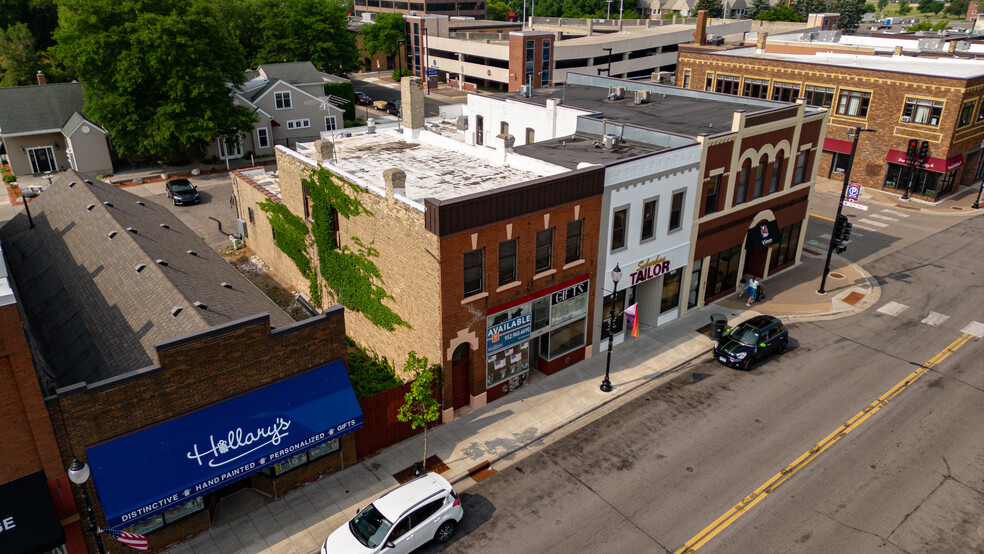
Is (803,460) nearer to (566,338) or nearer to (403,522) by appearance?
(566,338)

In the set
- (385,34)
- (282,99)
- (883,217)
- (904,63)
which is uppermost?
(385,34)

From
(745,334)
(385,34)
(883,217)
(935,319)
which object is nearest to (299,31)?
(385,34)

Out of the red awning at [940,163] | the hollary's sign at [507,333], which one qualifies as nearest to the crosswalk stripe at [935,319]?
the hollary's sign at [507,333]

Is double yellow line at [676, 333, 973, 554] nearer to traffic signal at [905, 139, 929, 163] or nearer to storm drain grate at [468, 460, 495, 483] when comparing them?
storm drain grate at [468, 460, 495, 483]

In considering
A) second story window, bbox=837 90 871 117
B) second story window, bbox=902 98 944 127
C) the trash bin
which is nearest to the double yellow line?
the trash bin

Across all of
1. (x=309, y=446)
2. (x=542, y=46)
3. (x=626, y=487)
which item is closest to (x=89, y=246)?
(x=309, y=446)

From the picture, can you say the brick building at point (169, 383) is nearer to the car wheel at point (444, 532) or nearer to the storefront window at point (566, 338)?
the car wheel at point (444, 532)
